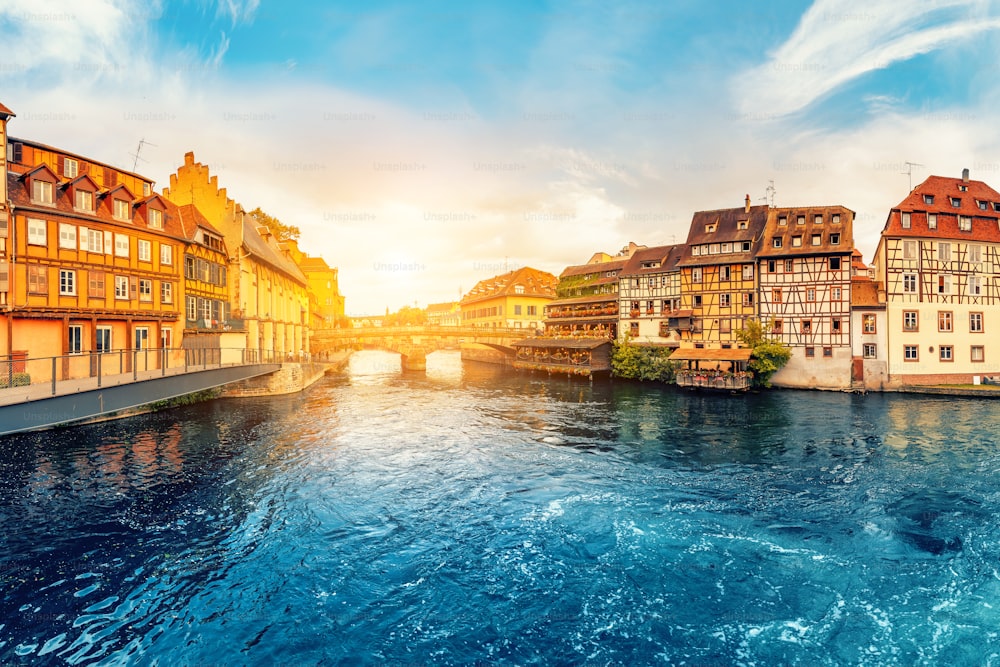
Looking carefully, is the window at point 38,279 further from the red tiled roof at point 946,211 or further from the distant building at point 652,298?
the red tiled roof at point 946,211

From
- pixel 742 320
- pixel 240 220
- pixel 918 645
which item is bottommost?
pixel 918 645

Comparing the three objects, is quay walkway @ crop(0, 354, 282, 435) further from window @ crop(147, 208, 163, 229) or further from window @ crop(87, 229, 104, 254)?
window @ crop(147, 208, 163, 229)

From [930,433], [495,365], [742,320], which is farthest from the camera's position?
[495,365]

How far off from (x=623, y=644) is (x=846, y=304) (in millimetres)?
42012

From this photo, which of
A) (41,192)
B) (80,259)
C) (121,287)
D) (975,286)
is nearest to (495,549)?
(80,259)

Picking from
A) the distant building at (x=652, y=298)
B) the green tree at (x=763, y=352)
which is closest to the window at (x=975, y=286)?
the green tree at (x=763, y=352)

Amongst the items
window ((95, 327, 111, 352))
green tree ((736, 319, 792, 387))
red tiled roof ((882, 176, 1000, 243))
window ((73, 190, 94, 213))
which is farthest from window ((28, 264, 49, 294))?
red tiled roof ((882, 176, 1000, 243))

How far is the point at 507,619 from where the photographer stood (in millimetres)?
9000

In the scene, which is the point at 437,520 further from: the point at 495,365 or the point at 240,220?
the point at 495,365

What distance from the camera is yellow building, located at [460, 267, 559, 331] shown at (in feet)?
263

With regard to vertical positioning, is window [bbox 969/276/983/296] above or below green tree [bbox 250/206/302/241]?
below

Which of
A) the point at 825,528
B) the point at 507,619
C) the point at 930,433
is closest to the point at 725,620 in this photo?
the point at 507,619

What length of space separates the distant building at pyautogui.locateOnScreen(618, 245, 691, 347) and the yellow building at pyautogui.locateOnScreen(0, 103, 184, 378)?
4178 centimetres

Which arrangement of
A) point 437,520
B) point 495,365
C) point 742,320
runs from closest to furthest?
point 437,520 < point 742,320 < point 495,365
